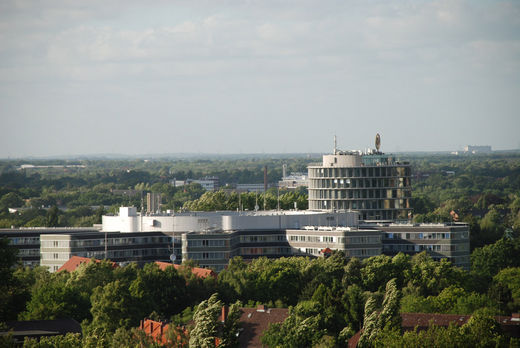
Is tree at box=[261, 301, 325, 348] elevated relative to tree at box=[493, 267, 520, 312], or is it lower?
elevated

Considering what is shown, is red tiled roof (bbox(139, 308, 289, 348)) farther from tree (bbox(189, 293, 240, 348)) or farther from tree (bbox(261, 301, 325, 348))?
tree (bbox(261, 301, 325, 348))

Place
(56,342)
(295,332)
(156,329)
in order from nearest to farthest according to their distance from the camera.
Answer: (56,342), (295,332), (156,329)

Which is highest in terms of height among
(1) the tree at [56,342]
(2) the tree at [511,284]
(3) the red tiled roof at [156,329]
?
Result: (1) the tree at [56,342]

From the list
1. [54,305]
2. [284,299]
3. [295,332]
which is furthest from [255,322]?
[284,299]

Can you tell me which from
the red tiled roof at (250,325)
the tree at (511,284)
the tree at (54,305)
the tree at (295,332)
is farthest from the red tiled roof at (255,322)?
the tree at (511,284)

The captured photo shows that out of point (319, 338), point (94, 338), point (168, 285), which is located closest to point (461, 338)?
point (319, 338)

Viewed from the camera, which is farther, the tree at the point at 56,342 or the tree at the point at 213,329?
the tree at the point at 213,329

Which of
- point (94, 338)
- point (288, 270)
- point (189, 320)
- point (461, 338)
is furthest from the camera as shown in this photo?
point (288, 270)

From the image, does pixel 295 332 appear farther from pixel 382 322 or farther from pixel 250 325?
pixel 382 322

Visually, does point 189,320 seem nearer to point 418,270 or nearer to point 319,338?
point 319,338

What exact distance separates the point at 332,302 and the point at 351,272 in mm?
31321

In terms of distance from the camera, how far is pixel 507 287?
182 meters

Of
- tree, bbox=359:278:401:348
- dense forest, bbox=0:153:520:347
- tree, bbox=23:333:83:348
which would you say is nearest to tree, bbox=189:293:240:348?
dense forest, bbox=0:153:520:347

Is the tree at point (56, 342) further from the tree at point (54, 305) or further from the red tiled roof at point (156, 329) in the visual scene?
the tree at point (54, 305)
